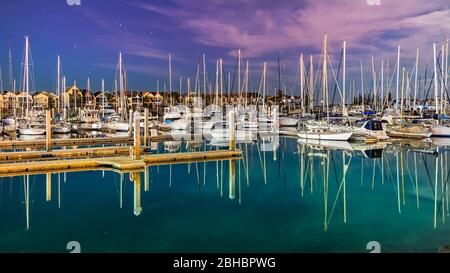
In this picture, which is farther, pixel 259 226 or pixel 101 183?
pixel 101 183

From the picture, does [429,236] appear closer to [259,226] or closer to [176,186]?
[259,226]

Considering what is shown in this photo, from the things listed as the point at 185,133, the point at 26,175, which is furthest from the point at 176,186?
the point at 185,133

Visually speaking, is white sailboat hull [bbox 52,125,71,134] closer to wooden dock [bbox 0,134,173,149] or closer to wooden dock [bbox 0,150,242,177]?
wooden dock [bbox 0,134,173,149]

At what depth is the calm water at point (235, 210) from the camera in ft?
19.4

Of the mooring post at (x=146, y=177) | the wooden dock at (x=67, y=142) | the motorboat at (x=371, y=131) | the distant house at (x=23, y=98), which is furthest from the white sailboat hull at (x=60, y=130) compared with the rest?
the motorboat at (x=371, y=131)

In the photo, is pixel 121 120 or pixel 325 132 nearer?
pixel 325 132

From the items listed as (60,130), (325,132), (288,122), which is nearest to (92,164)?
(325,132)

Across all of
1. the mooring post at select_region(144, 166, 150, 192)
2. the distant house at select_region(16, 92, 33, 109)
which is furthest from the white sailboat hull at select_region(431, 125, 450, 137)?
the distant house at select_region(16, 92, 33, 109)

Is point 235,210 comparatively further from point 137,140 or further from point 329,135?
point 329,135

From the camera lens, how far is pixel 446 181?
1027 centimetres

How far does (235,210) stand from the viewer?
7.75 metres

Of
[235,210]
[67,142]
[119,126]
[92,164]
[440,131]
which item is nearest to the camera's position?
[235,210]

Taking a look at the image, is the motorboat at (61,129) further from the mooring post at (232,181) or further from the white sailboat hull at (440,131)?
the white sailboat hull at (440,131)
